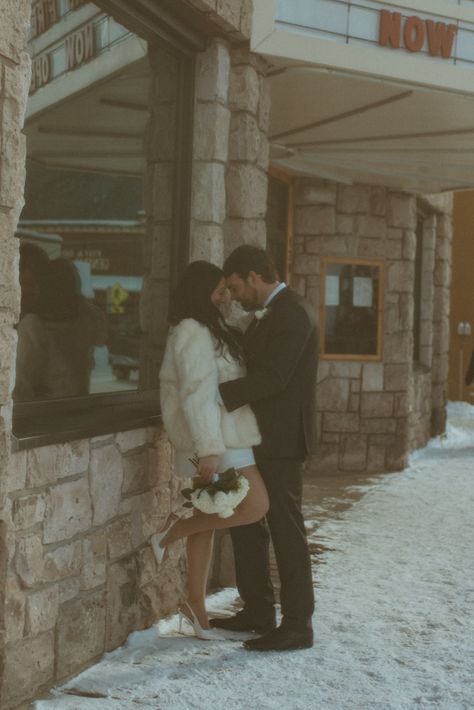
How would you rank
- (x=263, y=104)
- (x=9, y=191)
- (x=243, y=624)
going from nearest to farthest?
(x=9, y=191)
(x=243, y=624)
(x=263, y=104)

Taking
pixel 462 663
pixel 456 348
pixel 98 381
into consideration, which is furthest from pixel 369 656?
pixel 456 348

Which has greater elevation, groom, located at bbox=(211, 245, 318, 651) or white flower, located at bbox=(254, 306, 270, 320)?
white flower, located at bbox=(254, 306, 270, 320)

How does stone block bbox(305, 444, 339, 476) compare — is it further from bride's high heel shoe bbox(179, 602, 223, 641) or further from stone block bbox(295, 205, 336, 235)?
bride's high heel shoe bbox(179, 602, 223, 641)

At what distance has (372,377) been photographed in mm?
10156

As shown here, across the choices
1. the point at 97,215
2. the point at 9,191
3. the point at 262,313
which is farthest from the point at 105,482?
the point at 9,191

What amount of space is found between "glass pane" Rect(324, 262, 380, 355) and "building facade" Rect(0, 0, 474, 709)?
1.94 meters

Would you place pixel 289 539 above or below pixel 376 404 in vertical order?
below

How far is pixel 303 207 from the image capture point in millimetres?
9930

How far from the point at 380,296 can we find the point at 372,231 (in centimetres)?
65

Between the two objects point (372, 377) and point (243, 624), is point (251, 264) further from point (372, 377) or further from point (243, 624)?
point (372, 377)

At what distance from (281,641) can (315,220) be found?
240 inches

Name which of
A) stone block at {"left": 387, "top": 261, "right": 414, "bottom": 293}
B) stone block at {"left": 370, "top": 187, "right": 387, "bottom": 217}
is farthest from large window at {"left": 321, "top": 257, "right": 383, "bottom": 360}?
stone block at {"left": 370, "top": 187, "right": 387, "bottom": 217}

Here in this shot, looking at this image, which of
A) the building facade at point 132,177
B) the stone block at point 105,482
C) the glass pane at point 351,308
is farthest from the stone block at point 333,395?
the stone block at point 105,482

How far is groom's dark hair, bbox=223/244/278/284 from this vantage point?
4.50 metres
